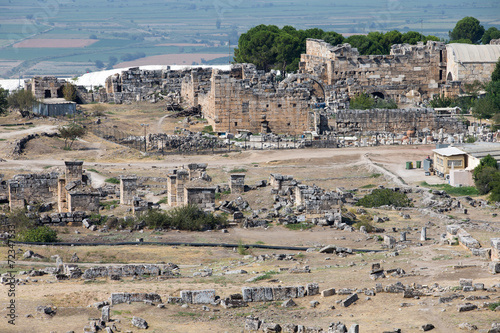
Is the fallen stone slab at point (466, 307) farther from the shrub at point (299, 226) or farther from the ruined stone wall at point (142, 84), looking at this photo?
the ruined stone wall at point (142, 84)

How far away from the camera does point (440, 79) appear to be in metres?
67.6

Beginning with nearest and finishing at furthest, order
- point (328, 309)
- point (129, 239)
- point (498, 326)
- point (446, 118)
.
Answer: point (498, 326)
point (328, 309)
point (129, 239)
point (446, 118)

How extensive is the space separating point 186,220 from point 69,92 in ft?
120

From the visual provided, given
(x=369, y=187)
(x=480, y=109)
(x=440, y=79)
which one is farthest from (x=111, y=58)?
(x=369, y=187)

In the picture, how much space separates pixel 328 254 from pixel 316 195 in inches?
211

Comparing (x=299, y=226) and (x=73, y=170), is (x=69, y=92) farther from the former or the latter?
(x=299, y=226)

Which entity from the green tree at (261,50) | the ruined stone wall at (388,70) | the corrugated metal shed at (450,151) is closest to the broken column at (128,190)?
the corrugated metal shed at (450,151)

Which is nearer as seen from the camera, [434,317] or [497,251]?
[434,317]

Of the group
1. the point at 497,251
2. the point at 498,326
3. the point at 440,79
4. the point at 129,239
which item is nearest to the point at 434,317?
the point at 498,326

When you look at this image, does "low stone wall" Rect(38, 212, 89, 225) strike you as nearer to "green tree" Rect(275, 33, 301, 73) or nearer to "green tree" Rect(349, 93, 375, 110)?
"green tree" Rect(349, 93, 375, 110)

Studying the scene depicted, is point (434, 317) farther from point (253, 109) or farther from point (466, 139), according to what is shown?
point (253, 109)

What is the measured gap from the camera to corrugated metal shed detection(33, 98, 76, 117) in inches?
2322

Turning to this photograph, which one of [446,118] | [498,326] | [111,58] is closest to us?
[498,326]

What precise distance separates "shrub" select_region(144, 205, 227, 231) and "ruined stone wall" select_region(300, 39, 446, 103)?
32.7 m
